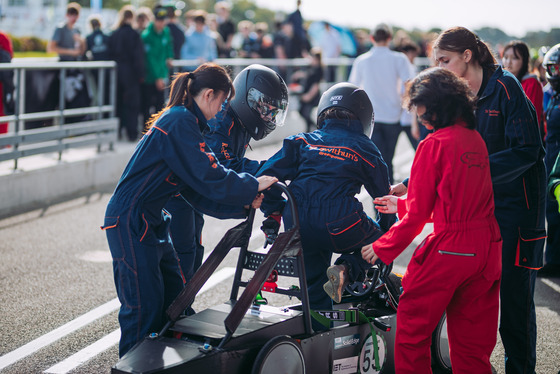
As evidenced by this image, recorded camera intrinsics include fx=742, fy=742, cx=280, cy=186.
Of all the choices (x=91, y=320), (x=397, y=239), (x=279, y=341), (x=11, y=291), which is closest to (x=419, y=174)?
(x=397, y=239)

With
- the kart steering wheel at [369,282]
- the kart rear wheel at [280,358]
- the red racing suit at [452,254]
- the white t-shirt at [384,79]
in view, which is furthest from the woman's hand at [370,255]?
the white t-shirt at [384,79]

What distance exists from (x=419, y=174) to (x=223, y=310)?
1368 millimetres

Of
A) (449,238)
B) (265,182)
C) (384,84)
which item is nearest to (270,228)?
(265,182)

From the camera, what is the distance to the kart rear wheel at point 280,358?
147 inches

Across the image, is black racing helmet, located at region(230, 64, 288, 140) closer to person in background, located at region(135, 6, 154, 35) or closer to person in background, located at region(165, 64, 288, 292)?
person in background, located at region(165, 64, 288, 292)

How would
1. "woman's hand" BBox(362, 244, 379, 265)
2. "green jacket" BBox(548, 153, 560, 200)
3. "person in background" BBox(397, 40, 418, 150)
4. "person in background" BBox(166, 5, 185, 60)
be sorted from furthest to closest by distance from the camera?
"person in background" BBox(166, 5, 185, 60)
"person in background" BBox(397, 40, 418, 150)
"green jacket" BBox(548, 153, 560, 200)
"woman's hand" BBox(362, 244, 379, 265)

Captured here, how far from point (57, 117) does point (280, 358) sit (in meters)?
7.60

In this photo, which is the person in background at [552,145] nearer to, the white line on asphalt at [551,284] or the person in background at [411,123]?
the white line on asphalt at [551,284]

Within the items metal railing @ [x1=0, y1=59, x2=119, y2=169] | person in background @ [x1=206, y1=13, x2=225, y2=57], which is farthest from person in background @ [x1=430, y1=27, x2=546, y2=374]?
person in background @ [x1=206, y1=13, x2=225, y2=57]

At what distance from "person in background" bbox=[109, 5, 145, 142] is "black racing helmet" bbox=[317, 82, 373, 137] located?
8126 mm

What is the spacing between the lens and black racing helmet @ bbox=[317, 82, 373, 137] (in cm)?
476

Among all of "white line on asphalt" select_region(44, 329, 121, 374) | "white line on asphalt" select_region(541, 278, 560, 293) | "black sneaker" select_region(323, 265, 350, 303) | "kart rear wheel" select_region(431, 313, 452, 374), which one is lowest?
"white line on asphalt" select_region(44, 329, 121, 374)

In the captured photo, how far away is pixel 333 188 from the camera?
4453 mm

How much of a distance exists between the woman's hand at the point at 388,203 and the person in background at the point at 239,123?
117cm
